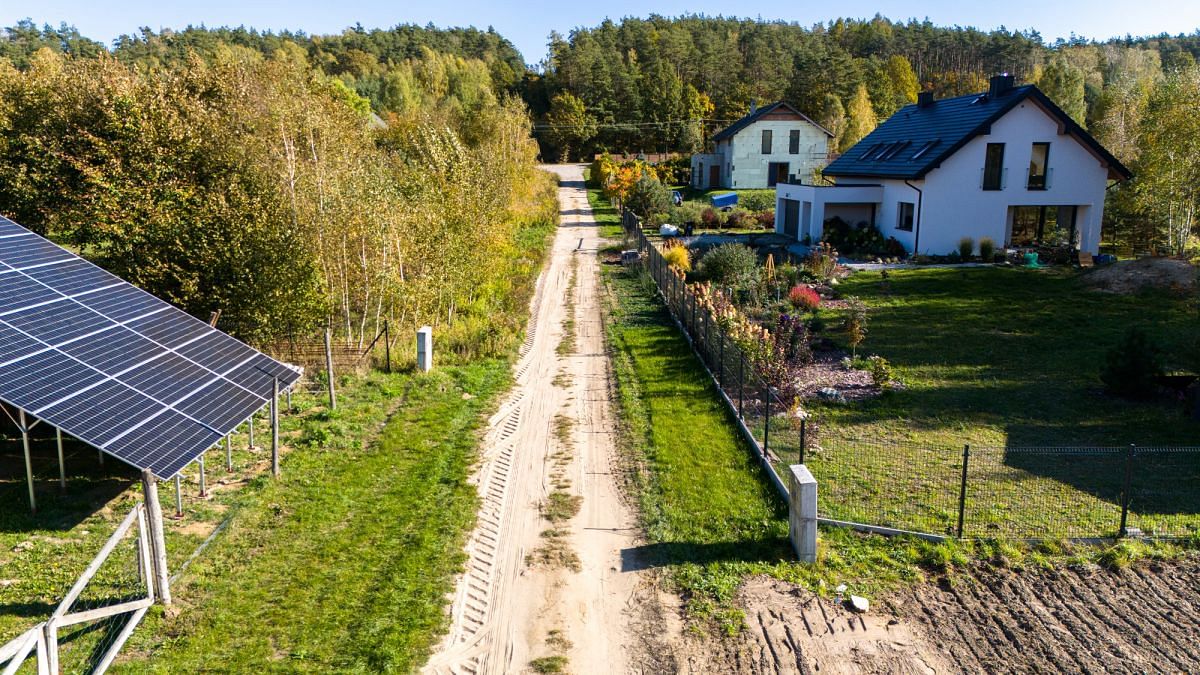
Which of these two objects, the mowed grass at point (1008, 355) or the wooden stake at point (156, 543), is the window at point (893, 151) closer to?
the mowed grass at point (1008, 355)

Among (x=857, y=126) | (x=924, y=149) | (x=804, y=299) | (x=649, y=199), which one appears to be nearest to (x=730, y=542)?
(x=804, y=299)

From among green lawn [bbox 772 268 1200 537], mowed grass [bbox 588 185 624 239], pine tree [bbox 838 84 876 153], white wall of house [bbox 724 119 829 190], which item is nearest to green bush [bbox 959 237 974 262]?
green lawn [bbox 772 268 1200 537]

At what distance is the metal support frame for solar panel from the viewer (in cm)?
894

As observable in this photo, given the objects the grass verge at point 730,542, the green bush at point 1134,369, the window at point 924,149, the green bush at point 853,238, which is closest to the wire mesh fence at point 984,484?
the grass verge at point 730,542

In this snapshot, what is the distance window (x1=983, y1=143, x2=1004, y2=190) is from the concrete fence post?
27423 millimetres

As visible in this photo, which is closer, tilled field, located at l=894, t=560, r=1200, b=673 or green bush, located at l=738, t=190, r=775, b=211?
tilled field, located at l=894, t=560, r=1200, b=673

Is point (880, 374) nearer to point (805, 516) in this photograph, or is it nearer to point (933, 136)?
point (805, 516)

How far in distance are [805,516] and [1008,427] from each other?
670 centimetres

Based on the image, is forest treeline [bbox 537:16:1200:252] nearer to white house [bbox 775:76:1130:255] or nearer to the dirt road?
white house [bbox 775:76:1130:255]

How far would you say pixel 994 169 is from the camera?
32.1 meters

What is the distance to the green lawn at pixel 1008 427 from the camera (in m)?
10.6

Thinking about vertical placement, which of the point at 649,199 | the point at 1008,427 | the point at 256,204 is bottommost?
the point at 1008,427

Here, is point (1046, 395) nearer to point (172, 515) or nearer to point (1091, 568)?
point (1091, 568)

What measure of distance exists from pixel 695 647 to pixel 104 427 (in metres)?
7.06
